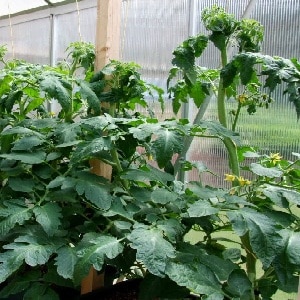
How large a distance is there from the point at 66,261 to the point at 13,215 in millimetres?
142

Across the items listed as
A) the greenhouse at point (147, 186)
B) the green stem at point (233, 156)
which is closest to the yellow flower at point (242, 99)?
the greenhouse at point (147, 186)

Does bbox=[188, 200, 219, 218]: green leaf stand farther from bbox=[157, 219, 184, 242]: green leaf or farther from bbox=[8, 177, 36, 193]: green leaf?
bbox=[8, 177, 36, 193]: green leaf

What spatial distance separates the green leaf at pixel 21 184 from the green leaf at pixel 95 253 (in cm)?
20

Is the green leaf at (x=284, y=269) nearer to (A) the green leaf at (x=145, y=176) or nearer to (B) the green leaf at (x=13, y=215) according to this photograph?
(A) the green leaf at (x=145, y=176)

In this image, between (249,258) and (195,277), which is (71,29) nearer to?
(249,258)

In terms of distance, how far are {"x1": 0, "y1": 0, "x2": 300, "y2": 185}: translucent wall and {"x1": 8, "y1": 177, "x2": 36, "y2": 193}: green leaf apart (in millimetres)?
619

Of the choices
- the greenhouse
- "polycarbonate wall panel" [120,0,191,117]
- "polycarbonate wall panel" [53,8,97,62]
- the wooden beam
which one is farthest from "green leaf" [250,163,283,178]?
"polycarbonate wall panel" [53,8,97,62]

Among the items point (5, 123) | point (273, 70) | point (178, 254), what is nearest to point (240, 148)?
point (273, 70)

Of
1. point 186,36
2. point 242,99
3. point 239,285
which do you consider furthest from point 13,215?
point 186,36

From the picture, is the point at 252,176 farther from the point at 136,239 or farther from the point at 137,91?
the point at 136,239

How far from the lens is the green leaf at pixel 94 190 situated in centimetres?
82

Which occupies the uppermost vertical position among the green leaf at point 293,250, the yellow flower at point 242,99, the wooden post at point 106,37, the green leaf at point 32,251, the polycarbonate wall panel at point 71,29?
the polycarbonate wall panel at point 71,29

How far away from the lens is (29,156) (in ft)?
3.02

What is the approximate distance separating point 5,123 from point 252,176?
699mm
